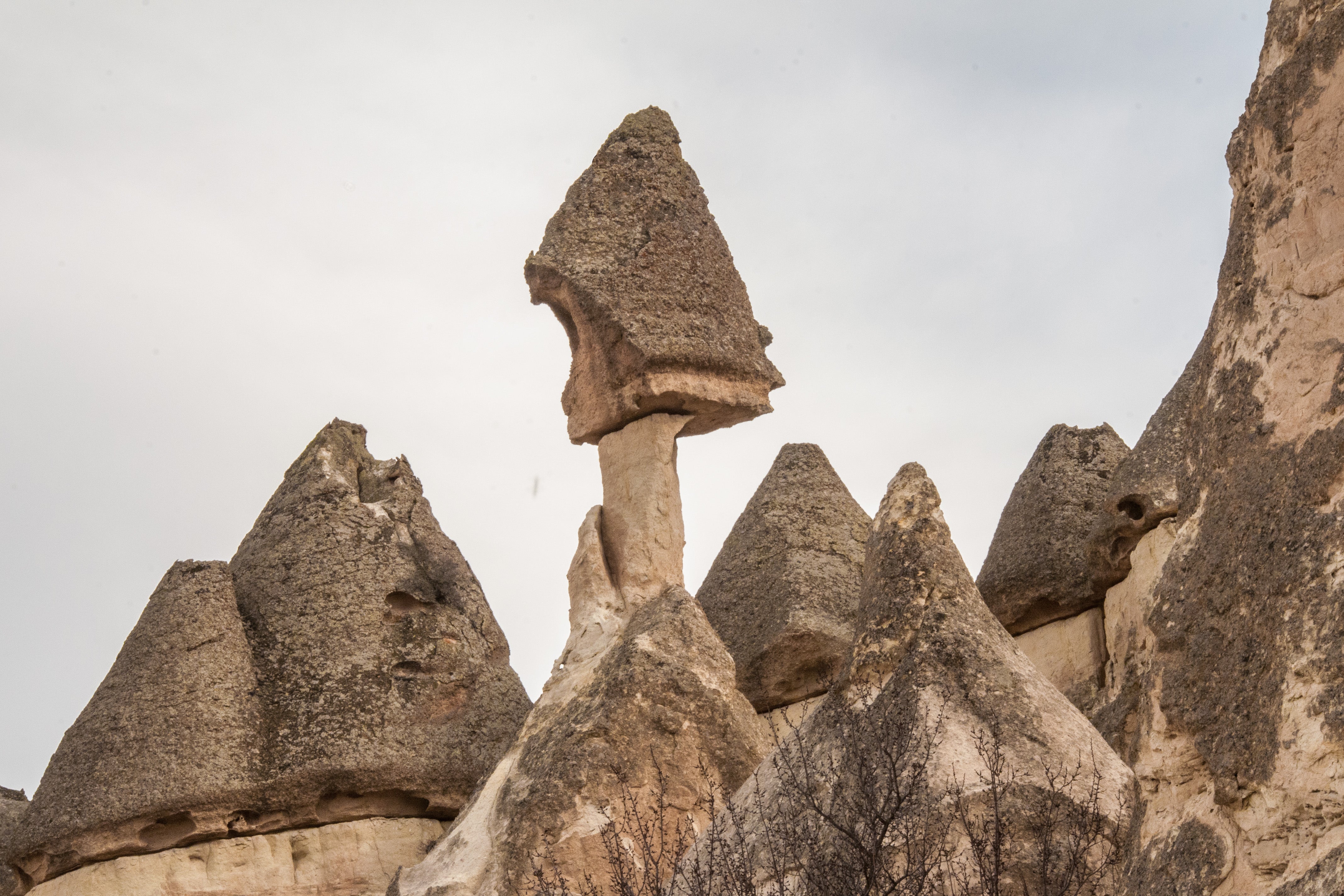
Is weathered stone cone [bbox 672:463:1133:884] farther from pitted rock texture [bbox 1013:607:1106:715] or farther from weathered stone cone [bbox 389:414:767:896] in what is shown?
pitted rock texture [bbox 1013:607:1106:715]

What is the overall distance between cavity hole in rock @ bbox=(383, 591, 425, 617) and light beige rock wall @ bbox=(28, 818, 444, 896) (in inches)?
64.1

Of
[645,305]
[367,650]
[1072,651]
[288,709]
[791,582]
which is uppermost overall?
[645,305]

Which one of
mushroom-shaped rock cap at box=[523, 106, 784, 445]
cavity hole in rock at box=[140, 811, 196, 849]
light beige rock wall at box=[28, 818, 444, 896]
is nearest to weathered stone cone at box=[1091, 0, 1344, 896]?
mushroom-shaped rock cap at box=[523, 106, 784, 445]

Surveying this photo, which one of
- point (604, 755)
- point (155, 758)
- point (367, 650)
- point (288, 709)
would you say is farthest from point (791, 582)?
point (155, 758)

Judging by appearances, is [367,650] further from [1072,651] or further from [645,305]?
[1072,651]

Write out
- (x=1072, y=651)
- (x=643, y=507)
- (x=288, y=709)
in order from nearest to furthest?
(x=643, y=507)
(x=1072, y=651)
(x=288, y=709)

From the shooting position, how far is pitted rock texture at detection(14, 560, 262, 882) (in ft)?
38.3

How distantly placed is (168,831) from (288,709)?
1.16 meters

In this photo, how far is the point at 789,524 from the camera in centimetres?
1384

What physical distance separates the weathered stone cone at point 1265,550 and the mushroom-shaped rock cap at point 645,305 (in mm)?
7243

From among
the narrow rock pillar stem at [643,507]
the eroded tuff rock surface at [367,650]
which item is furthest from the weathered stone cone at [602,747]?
the eroded tuff rock surface at [367,650]

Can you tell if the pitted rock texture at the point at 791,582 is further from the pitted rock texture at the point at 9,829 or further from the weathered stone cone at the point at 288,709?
the pitted rock texture at the point at 9,829

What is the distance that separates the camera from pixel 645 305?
11.8 m

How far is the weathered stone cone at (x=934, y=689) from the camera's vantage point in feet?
21.0
